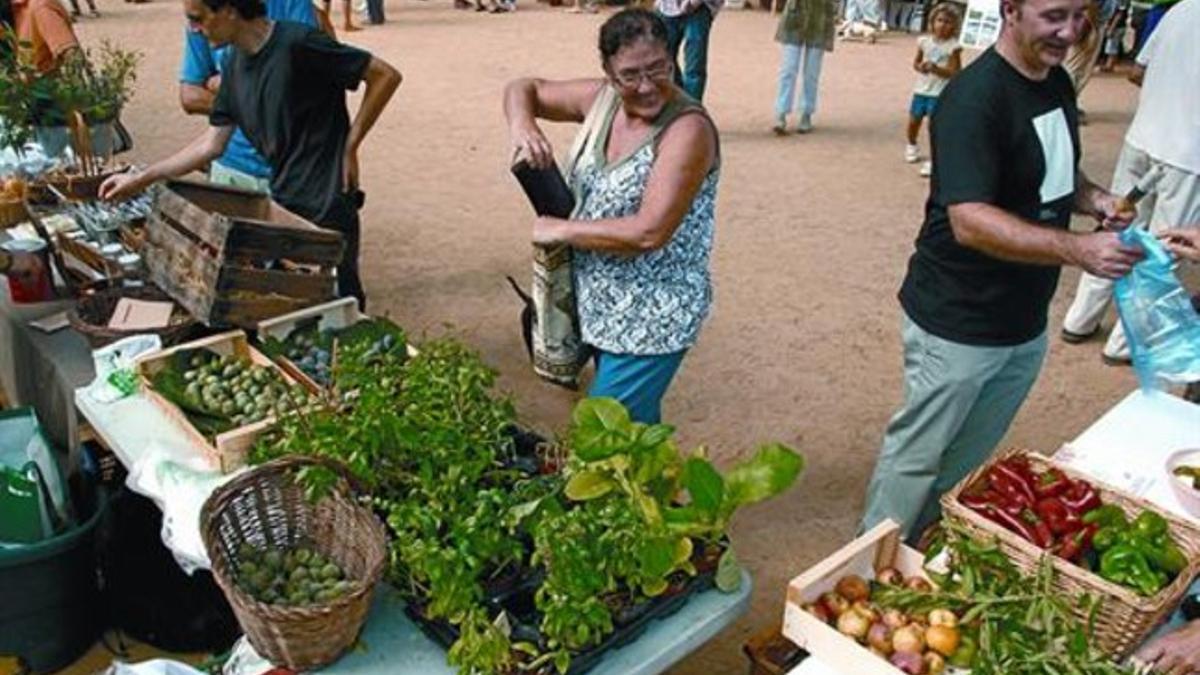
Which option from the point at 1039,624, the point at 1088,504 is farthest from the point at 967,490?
the point at 1039,624

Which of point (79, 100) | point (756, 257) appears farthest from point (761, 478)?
point (756, 257)

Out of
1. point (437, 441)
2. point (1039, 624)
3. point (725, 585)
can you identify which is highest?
point (437, 441)

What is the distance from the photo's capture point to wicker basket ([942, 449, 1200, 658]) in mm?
1735

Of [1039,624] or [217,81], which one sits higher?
[217,81]

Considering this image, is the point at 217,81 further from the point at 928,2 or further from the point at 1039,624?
the point at 928,2

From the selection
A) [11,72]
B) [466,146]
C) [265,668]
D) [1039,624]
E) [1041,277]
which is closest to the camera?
[1039,624]

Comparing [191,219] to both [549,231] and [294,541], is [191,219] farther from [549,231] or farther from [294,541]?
[294,541]

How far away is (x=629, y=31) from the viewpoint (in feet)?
7.39

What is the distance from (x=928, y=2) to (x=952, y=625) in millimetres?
12501

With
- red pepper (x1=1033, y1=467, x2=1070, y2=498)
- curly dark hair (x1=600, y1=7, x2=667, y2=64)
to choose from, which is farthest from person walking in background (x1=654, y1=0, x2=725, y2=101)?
red pepper (x1=1033, y1=467, x2=1070, y2=498)

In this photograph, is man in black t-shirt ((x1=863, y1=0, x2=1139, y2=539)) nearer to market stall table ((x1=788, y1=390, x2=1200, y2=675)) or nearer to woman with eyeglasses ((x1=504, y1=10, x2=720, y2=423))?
market stall table ((x1=788, y1=390, x2=1200, y2=675))

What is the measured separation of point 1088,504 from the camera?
198cm

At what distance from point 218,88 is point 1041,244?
274 cm

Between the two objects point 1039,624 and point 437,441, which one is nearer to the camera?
point 1039,624
